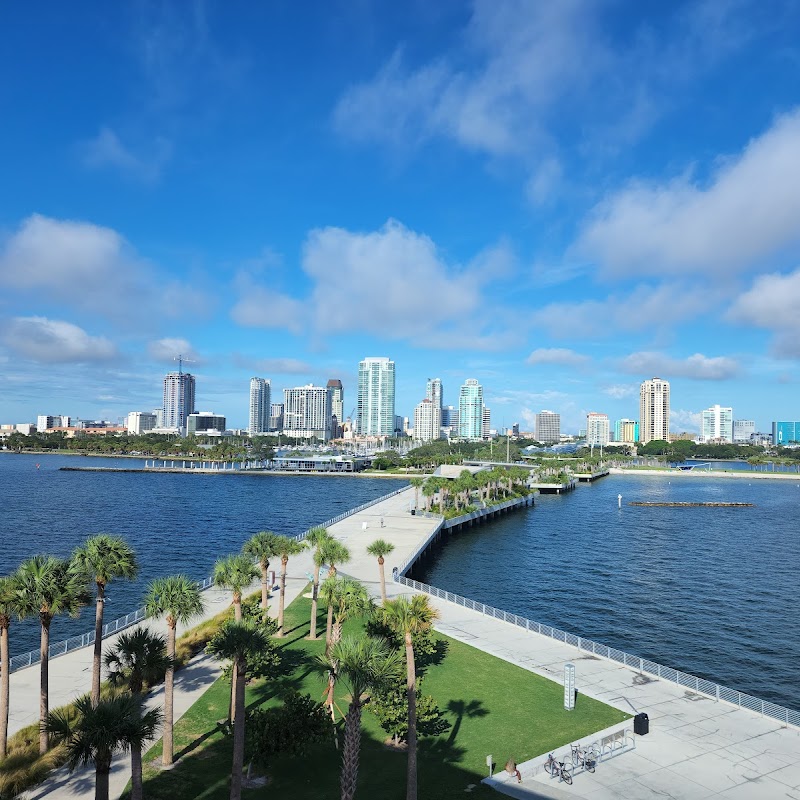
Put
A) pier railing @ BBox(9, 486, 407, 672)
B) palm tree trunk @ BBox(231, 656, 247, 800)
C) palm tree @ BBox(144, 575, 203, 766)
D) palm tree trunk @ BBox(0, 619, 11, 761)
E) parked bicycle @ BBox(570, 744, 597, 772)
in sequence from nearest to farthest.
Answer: palm tree trunk @ BBox(231, 656, 247, 800) < parked bicycle @ BBox(570, 744, 597, 772) < palm tree trunk @ BBox(0, 619, 11, 761) < palm tree @ BBox(144, 575, 203, 766) < pier railing @ BBox(9, 486, 407, 672)

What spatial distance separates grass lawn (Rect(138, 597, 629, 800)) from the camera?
A: 23.9 m

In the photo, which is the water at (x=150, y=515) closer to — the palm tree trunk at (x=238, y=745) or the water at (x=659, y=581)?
the palm tree trunk at (x=238, y=745)

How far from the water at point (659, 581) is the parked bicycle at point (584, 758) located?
19.1 metres

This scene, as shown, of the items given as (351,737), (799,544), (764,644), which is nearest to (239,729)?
(351,737)

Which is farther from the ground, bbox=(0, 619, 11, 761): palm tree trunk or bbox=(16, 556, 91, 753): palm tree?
bbox=(16, 556, 91, 753): palm tree

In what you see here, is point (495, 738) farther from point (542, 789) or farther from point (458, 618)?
point (458, 618)

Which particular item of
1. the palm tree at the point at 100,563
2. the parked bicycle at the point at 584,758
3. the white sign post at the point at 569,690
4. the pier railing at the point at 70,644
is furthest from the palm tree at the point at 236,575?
the parked bicycle at the point at 584,758

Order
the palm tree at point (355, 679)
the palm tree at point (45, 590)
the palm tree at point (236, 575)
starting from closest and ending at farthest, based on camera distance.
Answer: the palm tree at point (355, 679) < the palm tree at point (45, 590) < the palm tree at point (236, 575)

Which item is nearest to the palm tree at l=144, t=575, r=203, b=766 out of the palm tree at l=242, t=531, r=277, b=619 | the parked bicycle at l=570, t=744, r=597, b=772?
the palm tree at l=242, t=531, r=277, b=619

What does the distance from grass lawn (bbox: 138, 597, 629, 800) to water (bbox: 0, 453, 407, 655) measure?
22.6m

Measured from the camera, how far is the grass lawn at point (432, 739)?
23859 mm

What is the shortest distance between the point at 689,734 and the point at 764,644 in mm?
24991

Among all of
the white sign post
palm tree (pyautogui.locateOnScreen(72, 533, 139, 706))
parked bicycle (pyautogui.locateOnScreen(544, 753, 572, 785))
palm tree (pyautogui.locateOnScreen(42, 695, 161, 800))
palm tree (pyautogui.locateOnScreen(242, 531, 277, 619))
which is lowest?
parked bicycle (pyautogui.locateOnScreen(544, 753, 572, 785))

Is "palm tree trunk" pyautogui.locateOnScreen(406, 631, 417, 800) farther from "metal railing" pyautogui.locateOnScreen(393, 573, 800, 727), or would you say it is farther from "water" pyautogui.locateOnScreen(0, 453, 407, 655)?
"water" pyautogui.locateOnScreen(0, 453, 407, 655)
